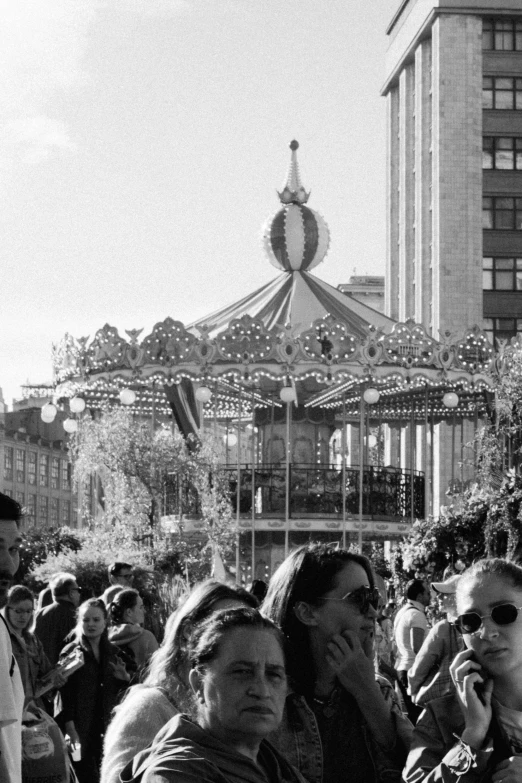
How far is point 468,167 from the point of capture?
58.5m

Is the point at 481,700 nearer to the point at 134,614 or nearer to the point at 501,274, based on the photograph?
the point at 134,614

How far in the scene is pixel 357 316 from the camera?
28.6m

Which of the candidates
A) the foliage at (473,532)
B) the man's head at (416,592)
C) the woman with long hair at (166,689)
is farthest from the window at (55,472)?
the woman with long hair at (166,689)

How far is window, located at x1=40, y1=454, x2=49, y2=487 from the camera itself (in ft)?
378

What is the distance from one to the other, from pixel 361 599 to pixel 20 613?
16.7ft

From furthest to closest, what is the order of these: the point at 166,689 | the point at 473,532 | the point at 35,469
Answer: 1. the point at 35,469
2. the point at 473,532
3. the point at 166,689

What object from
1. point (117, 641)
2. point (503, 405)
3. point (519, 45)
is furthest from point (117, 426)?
point (519, 45)

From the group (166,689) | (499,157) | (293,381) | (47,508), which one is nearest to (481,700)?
(166,689)

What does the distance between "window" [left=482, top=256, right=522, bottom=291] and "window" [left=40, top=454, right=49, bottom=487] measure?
205 feet

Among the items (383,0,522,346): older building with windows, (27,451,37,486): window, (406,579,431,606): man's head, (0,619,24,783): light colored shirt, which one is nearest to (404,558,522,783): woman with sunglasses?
(0,619,24,783): light colored shirt

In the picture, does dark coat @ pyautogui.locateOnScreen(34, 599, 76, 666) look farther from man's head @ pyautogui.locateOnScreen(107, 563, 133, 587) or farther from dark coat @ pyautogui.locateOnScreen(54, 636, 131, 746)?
dark coat @ pyautogui.locateOnScreen(54, 636, 131, 746)

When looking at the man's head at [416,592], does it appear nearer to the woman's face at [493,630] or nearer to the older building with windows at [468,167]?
the woman's face at [493,630]

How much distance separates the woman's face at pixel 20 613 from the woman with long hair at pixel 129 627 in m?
0.51

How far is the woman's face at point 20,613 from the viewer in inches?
358
